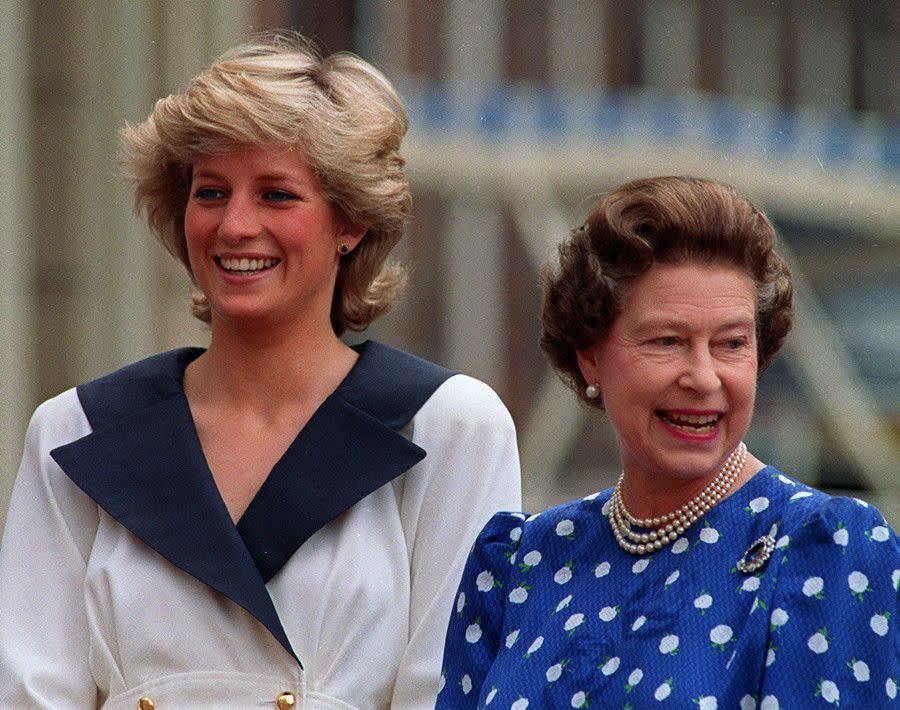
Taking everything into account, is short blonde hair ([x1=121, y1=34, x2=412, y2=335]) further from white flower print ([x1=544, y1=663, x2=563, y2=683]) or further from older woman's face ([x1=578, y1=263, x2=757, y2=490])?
white flower print ([x1=544, y1=663, x2=563, y2=683])

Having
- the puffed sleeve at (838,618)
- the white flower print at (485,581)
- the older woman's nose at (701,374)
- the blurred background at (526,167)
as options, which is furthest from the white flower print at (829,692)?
the blurred background at (526,167)

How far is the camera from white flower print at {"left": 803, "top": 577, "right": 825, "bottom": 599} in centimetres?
246

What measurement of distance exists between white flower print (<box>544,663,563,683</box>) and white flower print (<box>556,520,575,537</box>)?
0.24 metres

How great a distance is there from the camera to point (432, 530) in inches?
133

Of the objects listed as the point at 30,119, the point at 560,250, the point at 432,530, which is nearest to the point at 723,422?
the point at 560,250

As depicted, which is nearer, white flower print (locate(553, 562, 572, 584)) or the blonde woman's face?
white flower print (locate(553, 562, 572, 584))

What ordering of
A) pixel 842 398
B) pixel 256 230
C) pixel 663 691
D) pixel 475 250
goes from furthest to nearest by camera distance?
pixel 842 398
pixel 475 250
pixel 256 230
pixel 663 691

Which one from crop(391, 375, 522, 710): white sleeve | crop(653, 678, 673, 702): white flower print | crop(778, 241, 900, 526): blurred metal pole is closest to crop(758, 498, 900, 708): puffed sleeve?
crop(653, 678, 673, 702): white flower print

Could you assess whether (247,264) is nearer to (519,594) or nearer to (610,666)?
(519,594)

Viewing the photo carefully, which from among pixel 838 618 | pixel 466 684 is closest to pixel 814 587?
pixel 838 618

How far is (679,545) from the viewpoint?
270 centimetres

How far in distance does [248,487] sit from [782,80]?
23.2 ft

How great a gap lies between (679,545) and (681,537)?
0.01 m

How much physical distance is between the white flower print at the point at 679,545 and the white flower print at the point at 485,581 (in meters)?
0.33
